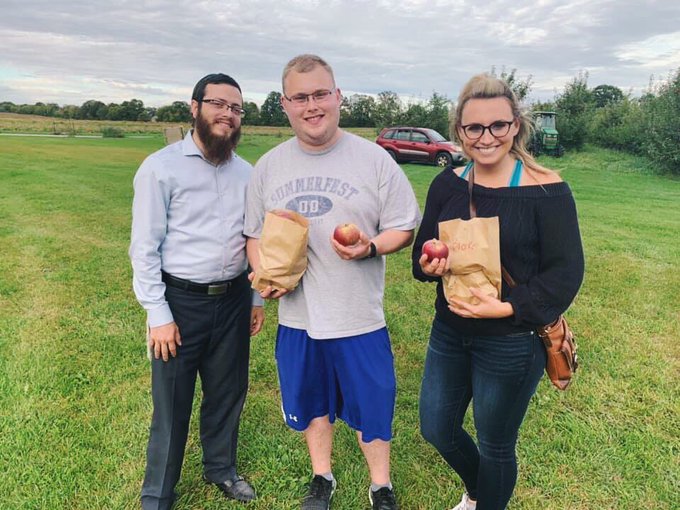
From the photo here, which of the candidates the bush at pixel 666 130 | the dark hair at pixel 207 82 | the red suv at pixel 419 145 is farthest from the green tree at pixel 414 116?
the dark hair at pixel 207 82

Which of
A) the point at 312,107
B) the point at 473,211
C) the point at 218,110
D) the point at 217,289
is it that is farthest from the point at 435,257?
the point at 218,110

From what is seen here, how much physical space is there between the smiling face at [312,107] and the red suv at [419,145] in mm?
16712

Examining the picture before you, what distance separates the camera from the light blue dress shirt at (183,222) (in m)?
2.26

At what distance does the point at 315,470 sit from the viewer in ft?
8.91

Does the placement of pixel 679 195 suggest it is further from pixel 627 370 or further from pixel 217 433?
pixel 217 433

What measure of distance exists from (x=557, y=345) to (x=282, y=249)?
3.83 feet

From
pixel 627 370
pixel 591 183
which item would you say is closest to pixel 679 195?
pixel 591 183

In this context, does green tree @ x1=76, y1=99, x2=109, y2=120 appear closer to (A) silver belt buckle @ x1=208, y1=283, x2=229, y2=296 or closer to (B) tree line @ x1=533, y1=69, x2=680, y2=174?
(B) tree line @ x1=533, y1=69, x2=680, y2=174

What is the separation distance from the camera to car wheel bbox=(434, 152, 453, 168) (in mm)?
18527

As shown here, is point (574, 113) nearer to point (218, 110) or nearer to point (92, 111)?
point (218, 110)

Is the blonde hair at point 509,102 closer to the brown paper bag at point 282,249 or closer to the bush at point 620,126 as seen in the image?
the brown paper bag at point 282,249

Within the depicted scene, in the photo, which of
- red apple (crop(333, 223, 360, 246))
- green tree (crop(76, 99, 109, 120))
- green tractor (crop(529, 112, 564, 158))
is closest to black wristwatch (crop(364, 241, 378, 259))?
red apple (crop(333, 223, 360, 246))

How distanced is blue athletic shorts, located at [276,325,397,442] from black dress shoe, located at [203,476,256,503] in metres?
0.53

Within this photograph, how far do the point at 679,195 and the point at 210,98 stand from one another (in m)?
15.1
